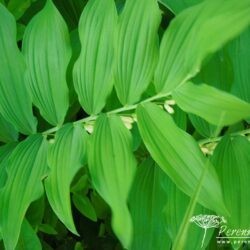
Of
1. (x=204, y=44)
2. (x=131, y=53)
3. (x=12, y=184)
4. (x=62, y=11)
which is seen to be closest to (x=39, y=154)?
(x=12, y=184)

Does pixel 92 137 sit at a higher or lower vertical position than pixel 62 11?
lower

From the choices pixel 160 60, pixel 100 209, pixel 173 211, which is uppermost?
pixel 160 60

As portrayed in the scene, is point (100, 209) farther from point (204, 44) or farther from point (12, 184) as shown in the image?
point (204, 44)

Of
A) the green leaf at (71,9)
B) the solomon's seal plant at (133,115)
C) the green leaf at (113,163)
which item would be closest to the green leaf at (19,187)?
the solomon's seal plant at (133,115)
